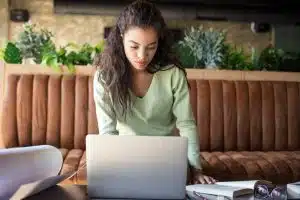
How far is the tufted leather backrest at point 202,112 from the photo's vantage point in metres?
2.54

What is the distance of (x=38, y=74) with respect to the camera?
2.64 m

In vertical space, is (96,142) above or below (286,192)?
above

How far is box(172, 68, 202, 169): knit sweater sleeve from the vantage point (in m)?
1.40

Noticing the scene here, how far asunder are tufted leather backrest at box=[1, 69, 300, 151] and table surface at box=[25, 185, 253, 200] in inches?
58.0

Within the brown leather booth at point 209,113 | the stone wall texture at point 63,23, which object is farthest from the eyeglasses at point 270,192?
the stone wall texture at point 63,23

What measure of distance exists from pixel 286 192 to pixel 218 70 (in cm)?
188

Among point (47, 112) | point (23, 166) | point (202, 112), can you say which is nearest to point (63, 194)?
point (23, 166)

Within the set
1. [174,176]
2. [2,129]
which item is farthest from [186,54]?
[174,176]

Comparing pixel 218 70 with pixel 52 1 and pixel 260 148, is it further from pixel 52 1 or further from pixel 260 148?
pixel 52 1

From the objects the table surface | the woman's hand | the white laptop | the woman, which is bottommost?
the woman's hand

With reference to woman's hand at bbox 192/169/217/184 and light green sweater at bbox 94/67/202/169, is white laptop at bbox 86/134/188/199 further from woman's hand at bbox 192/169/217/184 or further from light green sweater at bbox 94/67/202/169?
light green sweater at bbox 94/67/202/169

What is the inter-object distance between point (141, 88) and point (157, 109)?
0.32 ft

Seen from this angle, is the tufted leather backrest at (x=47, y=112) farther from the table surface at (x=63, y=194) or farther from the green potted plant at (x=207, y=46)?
the table surface at (x=63, y=194)

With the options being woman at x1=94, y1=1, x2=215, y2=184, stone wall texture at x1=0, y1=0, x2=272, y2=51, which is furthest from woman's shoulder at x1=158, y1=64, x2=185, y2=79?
stone wall texture at x1=0, y1=0, x2=272, y2=51
